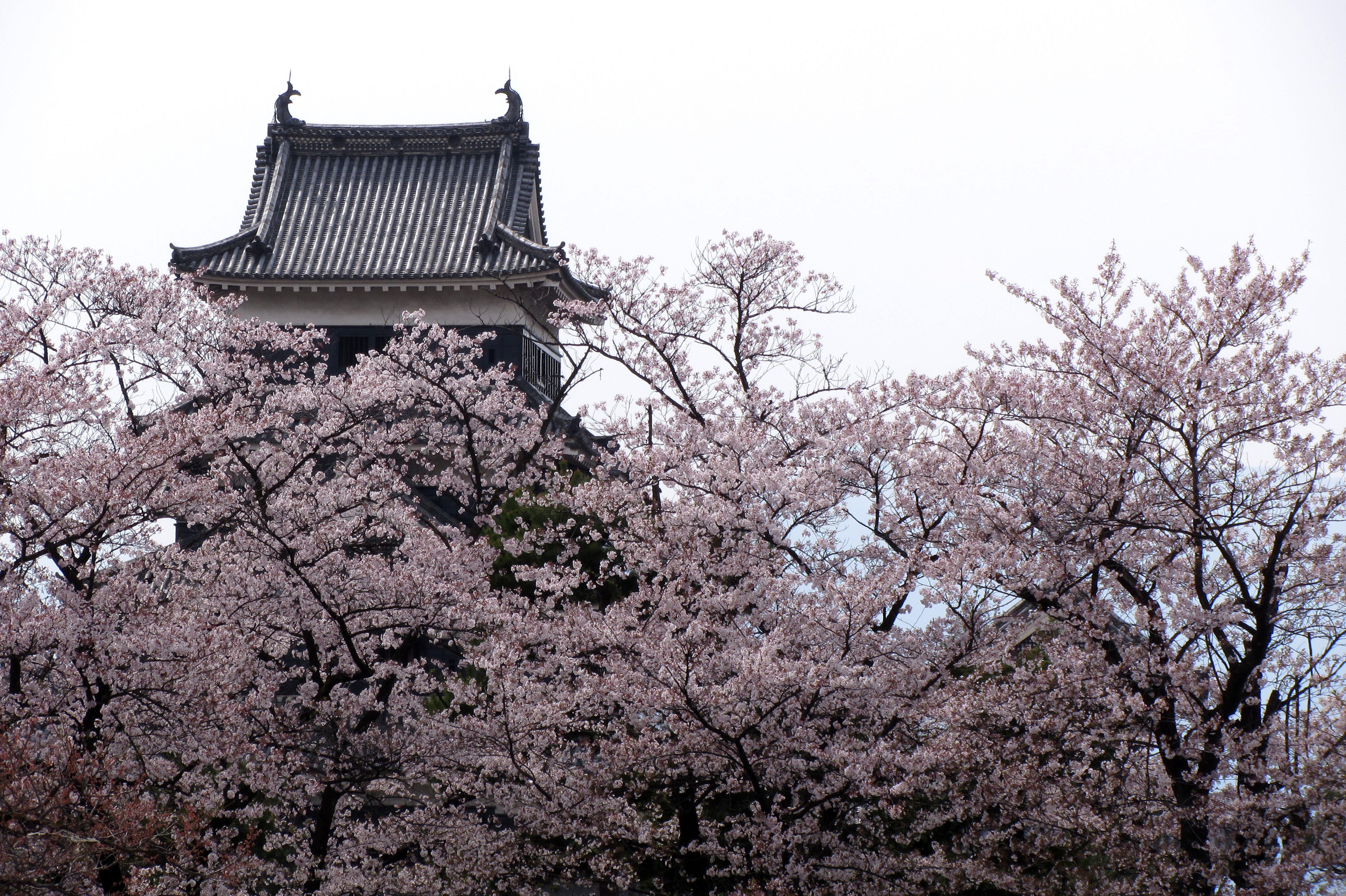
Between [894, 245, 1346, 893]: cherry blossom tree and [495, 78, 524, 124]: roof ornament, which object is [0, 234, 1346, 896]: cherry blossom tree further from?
[495, 78, 524, 124]: roof ornament

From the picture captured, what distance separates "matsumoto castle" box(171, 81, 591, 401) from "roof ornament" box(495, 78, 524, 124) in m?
0.03

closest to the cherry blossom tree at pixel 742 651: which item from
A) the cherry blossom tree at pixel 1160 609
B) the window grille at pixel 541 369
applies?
the cherry blossom tree at pixel 1160 609

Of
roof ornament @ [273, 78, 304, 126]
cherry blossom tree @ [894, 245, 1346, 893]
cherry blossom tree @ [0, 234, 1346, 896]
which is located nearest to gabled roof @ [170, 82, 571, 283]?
roof ornament @ [273, 78, 304, 126]

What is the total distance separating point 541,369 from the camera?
22.0 meters

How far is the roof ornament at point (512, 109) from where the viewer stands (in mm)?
24172

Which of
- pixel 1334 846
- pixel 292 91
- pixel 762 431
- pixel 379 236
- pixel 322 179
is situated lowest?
pixel 1334 846

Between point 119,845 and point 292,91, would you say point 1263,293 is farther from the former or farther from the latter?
point 292,91

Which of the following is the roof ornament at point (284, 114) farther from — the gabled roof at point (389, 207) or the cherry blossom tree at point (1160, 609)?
the cherry blossom tree at point (1160, 609)

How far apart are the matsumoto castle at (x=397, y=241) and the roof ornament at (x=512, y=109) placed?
0.10 ft

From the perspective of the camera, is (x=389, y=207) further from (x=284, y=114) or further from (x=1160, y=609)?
(x=1160, y=609)

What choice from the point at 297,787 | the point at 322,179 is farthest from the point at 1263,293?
the point at 322,179

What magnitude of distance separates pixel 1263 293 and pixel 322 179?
19.7 meters

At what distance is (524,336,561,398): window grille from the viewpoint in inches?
827

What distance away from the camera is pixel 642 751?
974 centimetres
